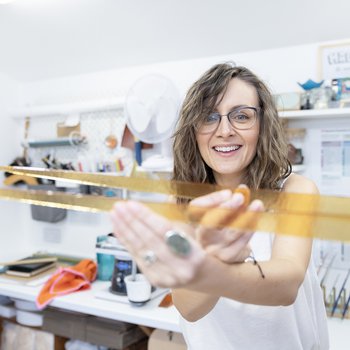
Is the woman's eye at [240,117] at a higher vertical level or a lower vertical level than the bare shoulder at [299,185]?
higher

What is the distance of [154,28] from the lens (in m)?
1.72

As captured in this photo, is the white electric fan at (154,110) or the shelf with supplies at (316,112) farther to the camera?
the white electric fan at (154,110)

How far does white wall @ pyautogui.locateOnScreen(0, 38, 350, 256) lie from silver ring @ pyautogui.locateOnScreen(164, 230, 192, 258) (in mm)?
1442

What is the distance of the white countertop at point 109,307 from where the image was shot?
143 centimetres

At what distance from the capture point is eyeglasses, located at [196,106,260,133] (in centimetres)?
86

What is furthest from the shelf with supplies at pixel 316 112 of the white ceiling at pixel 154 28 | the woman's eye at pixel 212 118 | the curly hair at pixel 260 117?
the woman's eye at pixel 212 118

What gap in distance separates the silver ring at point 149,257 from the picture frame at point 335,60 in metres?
1.50

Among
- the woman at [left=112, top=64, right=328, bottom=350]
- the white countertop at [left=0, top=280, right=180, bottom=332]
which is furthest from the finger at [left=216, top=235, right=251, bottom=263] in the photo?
the white countertop at [left=0, top=280, right=180, bottom=332]

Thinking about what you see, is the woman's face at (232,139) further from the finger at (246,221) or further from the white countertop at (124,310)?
the white countertop at (124,310)

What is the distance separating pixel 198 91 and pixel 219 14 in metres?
0.85

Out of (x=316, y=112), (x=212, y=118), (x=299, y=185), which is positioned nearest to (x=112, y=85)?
(x=316, y=112)

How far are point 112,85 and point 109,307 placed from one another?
4.14 ft

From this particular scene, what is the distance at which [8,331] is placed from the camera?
6.66ft

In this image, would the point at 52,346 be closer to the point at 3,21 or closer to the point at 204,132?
the point at 204,132
